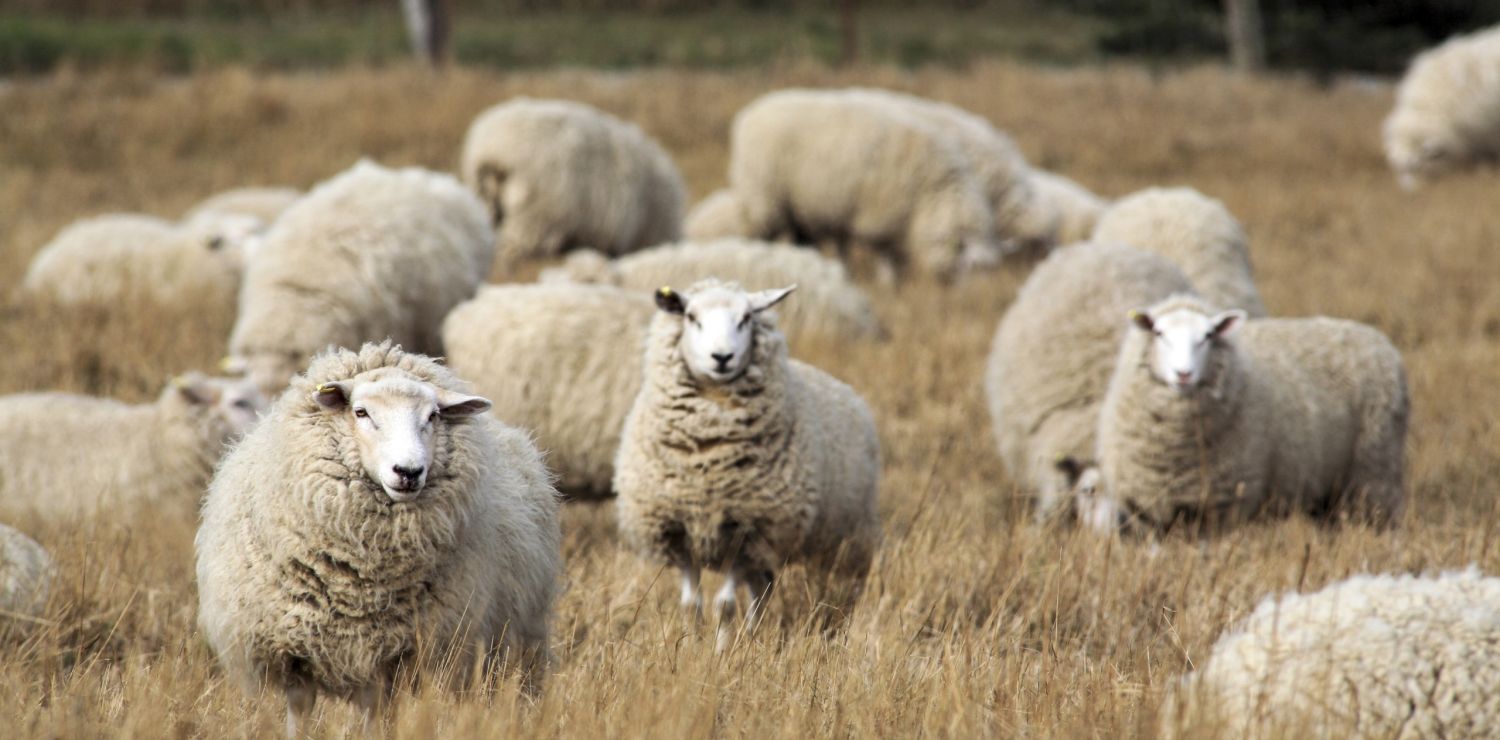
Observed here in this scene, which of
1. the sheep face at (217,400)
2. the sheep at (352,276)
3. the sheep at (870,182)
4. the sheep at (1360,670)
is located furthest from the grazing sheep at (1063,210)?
the sheep at (1360,670)

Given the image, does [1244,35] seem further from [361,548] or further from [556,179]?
[361,548]

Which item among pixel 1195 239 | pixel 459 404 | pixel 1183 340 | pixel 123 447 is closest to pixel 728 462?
pixel 459 404

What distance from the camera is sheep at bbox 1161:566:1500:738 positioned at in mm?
3076

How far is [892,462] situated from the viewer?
6.74 meters

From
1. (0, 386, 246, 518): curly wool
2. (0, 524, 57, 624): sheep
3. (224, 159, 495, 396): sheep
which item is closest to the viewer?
(0, 524, 57, 624): sheep

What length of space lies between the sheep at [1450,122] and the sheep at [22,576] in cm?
1580

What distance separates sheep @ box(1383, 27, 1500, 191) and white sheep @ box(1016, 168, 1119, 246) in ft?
18.3

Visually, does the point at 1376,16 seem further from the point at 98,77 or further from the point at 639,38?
the point at 98,77

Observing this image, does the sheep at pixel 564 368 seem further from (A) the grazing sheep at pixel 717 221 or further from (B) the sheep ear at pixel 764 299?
(A) the grazing sheep at pixel 717 221

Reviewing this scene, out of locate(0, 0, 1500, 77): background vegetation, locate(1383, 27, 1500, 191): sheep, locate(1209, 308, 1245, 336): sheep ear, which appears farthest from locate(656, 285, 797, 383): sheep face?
locate(0, 0, 1500, 77): background vegetation

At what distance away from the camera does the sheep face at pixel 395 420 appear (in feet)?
10.9

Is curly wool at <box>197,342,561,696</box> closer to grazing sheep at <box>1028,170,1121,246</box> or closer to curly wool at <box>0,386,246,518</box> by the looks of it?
curly wool at <box>0,386,246,518</box>

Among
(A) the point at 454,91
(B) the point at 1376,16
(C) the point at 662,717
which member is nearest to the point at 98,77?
(A) the point at 454,91

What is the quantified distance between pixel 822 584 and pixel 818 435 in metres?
0.51
